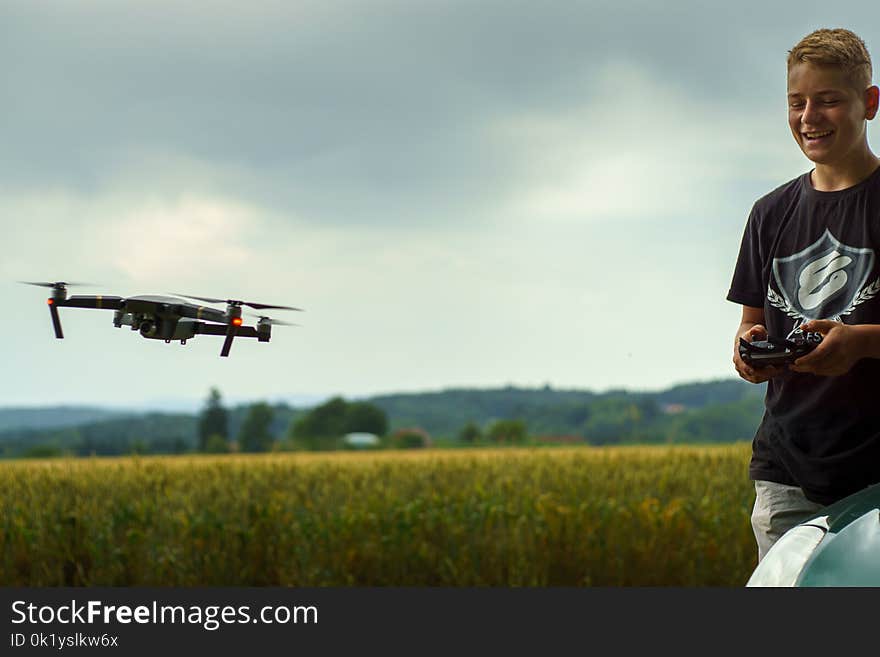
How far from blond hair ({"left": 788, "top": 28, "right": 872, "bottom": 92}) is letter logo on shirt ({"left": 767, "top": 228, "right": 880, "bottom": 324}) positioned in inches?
14.3

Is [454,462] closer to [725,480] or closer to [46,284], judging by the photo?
[725,480]

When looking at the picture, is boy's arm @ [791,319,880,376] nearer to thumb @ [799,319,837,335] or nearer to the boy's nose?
thumb @ [799,319,837,335]

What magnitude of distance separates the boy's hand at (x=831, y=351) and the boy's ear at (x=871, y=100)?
0.56 metres

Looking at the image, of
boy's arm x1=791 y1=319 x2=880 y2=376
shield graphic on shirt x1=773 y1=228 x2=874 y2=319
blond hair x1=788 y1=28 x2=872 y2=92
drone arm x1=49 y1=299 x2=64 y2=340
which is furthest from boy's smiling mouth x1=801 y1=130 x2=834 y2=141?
drone arm x1=49 y1=299 x2=64 y2=340

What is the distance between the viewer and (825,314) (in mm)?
2109

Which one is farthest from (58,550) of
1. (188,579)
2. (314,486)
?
(314,486)

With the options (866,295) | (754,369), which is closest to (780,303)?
(866,295)

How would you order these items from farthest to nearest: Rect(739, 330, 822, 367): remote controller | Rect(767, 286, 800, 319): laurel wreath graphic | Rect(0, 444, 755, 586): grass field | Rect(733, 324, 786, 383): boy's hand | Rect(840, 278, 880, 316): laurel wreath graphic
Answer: Rect(0, 444, 755, 586): grass field → Rect(767, 286, 800, 319): laurel wreath graphic → Rect(840, 278, 880, 316): laurel wreath graphic → Rect(733, 324, 786, 383): boy's hand → Rect(739, 330, 822, 367): remote controller

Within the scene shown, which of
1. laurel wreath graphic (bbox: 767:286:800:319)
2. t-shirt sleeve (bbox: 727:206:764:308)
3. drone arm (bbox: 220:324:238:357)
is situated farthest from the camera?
t-shirt sleeve (bbox: 727:206:764:308)

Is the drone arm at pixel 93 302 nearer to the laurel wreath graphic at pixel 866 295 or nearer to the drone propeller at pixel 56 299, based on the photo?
the drone propeller at pixel 56 299

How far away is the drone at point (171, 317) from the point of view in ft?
2.76

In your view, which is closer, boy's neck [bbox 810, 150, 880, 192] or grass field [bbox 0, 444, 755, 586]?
boy's neck [bbox 810, 150, 880, 192]

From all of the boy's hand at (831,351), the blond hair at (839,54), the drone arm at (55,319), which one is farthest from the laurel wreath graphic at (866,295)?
the drone arm at (55,319)

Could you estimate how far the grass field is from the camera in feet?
19.5
